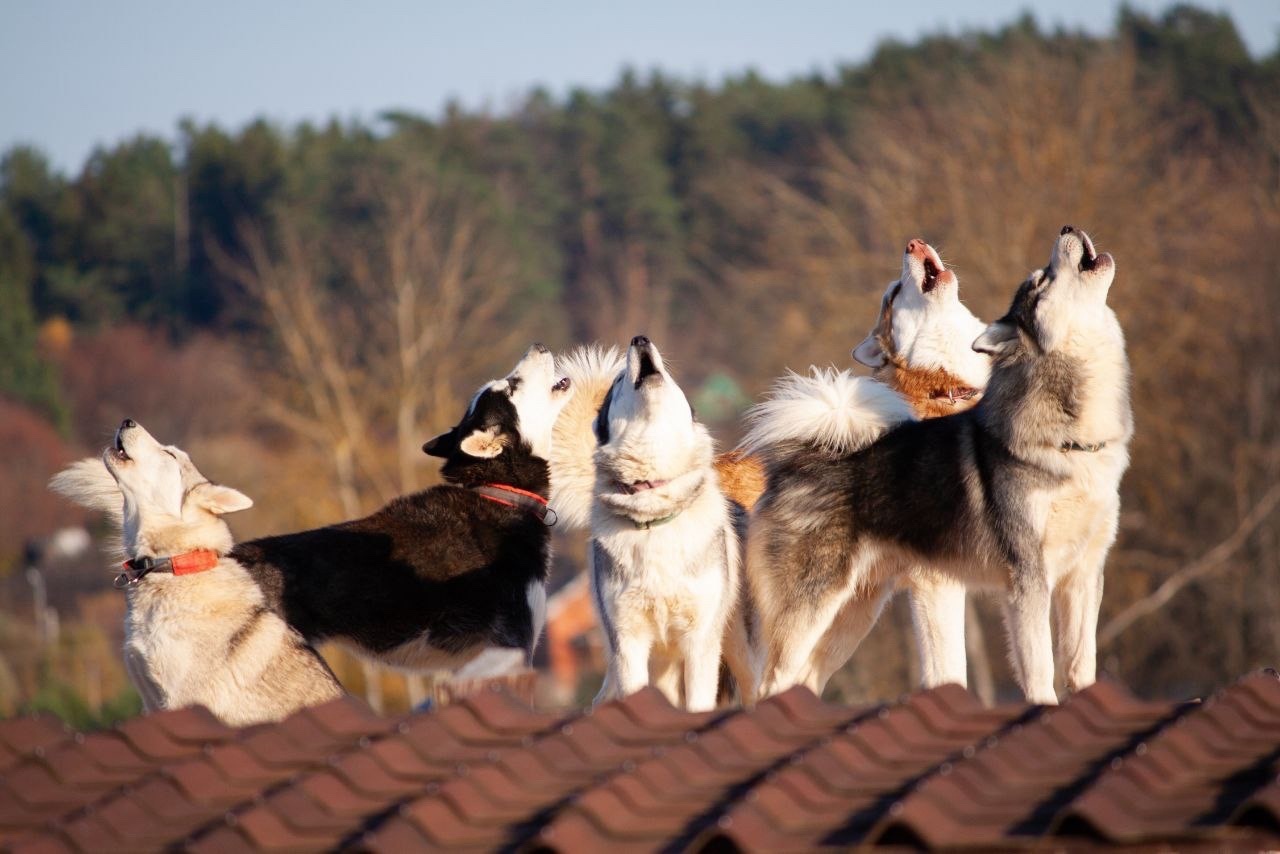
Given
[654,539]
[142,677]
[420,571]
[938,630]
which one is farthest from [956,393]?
[142,677]

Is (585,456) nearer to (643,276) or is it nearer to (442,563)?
(442,563)

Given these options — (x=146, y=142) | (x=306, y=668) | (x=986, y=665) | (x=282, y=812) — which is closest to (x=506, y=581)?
(x=306, y=668)

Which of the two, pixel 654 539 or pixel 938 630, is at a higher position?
pixel 654 539

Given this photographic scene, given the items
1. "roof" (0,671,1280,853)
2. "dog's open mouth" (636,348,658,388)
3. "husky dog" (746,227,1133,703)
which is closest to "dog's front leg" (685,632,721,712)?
"husky dog" (746,227,1133,703)

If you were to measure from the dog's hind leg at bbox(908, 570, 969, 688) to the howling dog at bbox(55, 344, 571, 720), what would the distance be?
6.03 ft

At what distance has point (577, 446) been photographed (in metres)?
8.85

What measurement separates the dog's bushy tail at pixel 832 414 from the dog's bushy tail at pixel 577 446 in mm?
976

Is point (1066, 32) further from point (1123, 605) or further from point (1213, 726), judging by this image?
point (1213, 726)

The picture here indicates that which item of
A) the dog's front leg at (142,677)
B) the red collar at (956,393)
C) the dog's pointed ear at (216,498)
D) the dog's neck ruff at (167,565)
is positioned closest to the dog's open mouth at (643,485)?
the dog's pointed ear at (216,498)

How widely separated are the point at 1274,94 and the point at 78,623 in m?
31.7

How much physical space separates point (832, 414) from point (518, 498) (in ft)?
5.36

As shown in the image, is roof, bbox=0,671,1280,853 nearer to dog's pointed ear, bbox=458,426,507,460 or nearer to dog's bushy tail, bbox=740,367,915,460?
dog's bushy tail, bbox=740,367,915,460

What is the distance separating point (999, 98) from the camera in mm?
34062

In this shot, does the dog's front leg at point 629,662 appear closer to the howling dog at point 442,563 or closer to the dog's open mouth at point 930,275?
the howling dog at point 442,563
